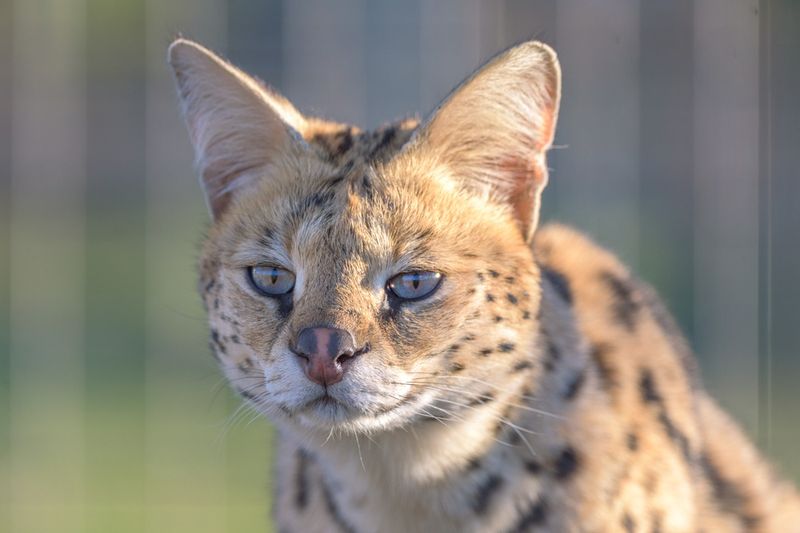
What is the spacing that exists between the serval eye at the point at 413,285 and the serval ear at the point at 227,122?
0.38m

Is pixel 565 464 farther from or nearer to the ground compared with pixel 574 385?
nearer to the ground

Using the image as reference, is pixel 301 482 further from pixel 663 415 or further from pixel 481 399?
pixel 663 415

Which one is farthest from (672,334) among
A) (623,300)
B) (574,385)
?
(574,385)

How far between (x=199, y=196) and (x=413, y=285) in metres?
5.40

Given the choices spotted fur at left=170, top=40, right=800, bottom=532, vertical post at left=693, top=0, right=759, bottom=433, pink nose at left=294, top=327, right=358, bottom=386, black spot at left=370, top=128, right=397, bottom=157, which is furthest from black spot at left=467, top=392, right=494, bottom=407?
vertical post at left=693, top=0, right=759, bottom=433

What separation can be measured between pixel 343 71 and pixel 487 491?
405cm

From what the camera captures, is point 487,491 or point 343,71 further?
point 343,71

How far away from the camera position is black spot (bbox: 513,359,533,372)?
215cm

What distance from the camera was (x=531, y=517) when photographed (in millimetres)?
2166

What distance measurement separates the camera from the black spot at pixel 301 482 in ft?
7.92

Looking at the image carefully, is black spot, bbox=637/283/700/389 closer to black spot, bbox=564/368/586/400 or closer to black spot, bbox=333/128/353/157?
black spot, bbox=564/368/586/400

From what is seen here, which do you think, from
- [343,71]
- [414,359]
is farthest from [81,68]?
[414,359]

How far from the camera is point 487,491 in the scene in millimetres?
2178

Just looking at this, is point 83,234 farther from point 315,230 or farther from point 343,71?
point 315,230
